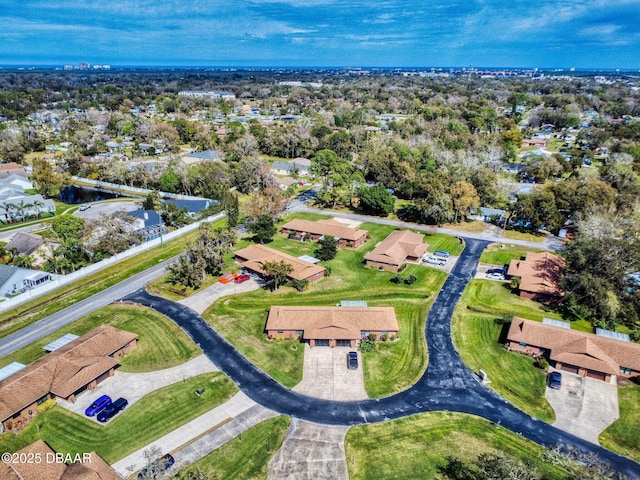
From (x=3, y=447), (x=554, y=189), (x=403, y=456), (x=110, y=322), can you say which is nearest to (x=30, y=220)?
(x=110, y=322)

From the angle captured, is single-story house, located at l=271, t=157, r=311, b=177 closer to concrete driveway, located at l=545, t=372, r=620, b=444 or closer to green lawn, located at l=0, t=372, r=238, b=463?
green lawn, located at l=0, t=372, r=238, b=463

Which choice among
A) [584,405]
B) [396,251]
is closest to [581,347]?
[584,405]

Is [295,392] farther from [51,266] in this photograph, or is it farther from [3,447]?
[51,266]

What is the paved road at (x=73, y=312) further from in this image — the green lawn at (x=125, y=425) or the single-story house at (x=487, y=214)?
the single-story house at (x=487, y=214)

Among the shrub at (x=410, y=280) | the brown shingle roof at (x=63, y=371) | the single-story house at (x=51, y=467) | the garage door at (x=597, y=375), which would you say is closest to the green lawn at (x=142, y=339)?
the brown shingle roof at (x=63, y=371)

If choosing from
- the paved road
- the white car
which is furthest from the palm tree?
the white car

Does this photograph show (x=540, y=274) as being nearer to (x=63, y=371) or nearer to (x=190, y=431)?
(x=190, y=431)
